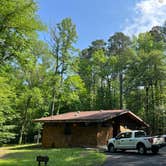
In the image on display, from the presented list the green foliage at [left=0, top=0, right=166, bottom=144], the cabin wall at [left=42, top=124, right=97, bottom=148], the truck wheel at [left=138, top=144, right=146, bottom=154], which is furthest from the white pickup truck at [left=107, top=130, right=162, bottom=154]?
the green foliage at [left=0, top=0, right=166, bottom=144]

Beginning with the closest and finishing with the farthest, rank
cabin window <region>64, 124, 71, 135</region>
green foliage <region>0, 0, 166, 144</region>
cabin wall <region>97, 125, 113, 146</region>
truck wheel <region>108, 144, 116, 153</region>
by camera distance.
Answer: truck wheel <region>108, 144, 116, 153</region>, cabin wall <region>97, 125, 113, 146</region>, cabin window <region>64, 124, 71, 135</region>, green foliage <region>0, 0, 166, 144</region>

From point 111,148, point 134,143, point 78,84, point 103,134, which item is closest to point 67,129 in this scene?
A: point 103,134

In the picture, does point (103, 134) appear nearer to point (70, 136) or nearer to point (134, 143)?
point (70, 136)

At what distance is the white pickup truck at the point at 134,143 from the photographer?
20308 millimetres

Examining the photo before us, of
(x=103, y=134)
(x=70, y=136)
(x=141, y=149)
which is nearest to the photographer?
(x=141, y=149)

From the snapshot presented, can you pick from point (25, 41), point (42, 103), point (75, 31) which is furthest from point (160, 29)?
point (25, 41)

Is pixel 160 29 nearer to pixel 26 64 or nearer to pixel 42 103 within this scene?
pixel 42 103

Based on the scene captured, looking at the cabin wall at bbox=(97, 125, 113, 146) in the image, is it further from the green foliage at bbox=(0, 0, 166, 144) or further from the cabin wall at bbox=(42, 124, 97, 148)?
the green foliage at bbox=(0, 0, 166, 144)

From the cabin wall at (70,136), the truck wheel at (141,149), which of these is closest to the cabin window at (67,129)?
the cabin wall at (70,136)

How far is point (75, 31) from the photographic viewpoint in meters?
38.5

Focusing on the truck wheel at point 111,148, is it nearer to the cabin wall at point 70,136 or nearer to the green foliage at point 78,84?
the cabin wall at point 70,136

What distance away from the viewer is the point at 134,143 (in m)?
21.5

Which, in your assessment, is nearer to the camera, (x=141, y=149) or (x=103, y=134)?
(x=141, y=149)

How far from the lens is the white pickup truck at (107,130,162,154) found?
66.6ft
